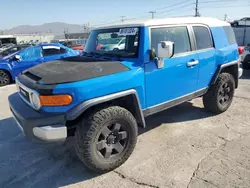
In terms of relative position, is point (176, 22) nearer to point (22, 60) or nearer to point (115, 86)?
point (115, 86)

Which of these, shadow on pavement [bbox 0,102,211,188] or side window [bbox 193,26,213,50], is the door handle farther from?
shadow on pavement [bbox 0,102,211,188]

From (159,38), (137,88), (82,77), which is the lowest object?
(137,88)

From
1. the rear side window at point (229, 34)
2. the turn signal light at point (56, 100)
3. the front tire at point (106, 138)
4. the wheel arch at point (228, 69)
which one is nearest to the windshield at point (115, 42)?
the front tire at point (106, 138)

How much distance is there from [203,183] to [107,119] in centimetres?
139

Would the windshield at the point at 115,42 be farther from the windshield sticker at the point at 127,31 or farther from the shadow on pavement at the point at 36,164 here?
the shadow on pavement at the point at 36,164

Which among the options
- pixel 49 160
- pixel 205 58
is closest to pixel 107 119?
pixel 49 160

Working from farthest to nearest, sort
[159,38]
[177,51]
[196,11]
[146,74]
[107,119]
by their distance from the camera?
[196,11] → [177,51] → [159,38] → [146,74] → [107,119]

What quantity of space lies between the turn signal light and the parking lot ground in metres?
1.05

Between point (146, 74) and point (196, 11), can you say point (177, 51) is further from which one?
point (196, 11)

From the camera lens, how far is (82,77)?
2805 millimetres

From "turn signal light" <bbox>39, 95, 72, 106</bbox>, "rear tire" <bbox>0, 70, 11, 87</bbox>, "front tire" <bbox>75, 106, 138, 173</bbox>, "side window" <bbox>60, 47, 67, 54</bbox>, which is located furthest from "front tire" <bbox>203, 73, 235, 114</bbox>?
"rear tire" <bbox>0, 70, 11, 87</bbox>

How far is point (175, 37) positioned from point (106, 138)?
2.00 m

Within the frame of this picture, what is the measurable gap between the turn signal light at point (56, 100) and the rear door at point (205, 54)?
255 cm

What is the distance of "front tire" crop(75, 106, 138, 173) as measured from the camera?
285cm
